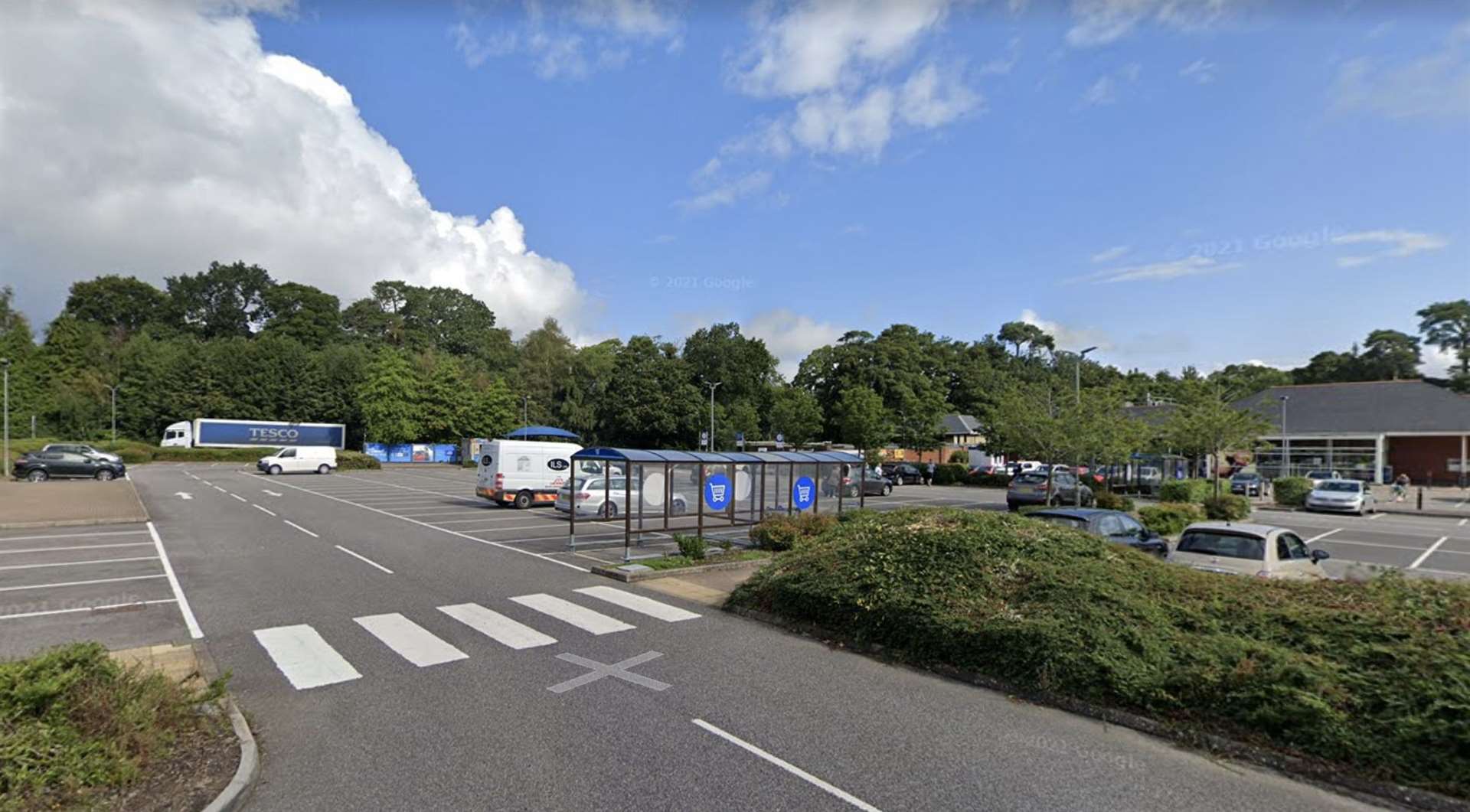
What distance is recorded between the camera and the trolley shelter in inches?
607

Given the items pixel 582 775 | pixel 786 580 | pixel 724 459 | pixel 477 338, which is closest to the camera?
pixel 582 775

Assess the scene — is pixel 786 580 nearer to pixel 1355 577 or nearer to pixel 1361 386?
pixel 1355 577

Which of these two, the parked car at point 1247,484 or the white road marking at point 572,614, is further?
the parked car at point 1247,484

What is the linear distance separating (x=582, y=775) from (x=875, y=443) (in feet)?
171

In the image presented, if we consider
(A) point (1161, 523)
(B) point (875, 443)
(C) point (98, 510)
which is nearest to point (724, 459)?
(A) point (1161, 523)

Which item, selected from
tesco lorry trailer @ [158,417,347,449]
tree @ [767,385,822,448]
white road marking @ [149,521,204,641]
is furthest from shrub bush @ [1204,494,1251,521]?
tesco lorry trailer @ [158,417,347,449]

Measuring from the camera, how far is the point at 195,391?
228 feet

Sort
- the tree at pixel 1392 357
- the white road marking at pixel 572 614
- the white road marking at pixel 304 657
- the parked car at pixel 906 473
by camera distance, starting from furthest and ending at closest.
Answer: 1. the tree at pixel 1392 357
2. the parked car at pixel 906 473
3. the white road marking at pixel 572 614
4. the white road marking at pixel 304 657

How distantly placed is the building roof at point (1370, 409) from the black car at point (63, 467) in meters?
63.4

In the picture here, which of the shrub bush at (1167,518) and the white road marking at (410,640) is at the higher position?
the white road marking at (410,640)

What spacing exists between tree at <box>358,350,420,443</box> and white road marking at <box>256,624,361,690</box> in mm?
61614

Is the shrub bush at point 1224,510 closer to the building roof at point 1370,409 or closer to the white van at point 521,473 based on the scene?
the white van at point 521,473

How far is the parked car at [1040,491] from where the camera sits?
1083 inches

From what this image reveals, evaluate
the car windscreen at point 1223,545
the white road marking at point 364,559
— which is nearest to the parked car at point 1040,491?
the car windscreen at point 1223,545
